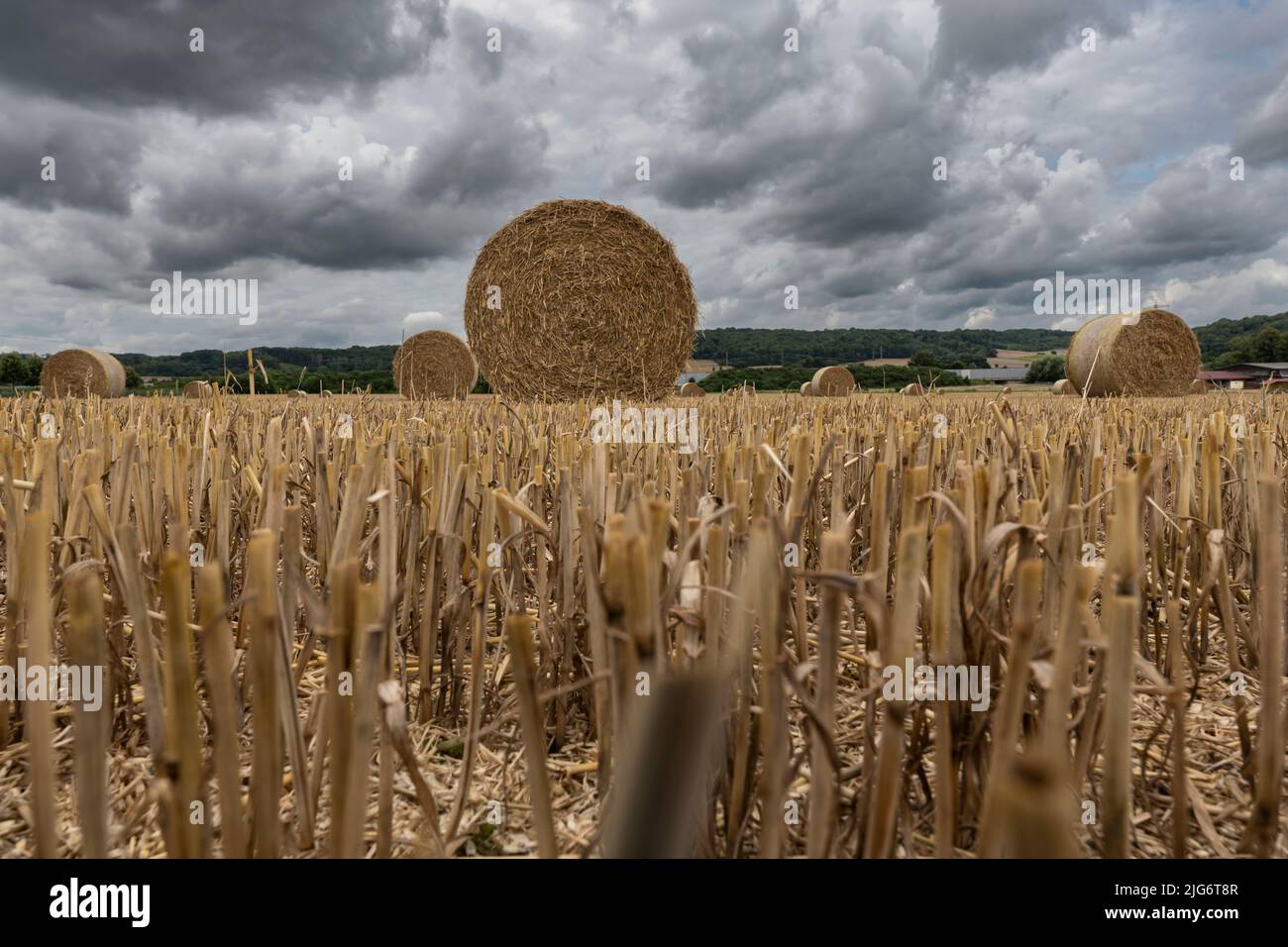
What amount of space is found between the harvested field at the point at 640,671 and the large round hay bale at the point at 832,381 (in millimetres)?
10821

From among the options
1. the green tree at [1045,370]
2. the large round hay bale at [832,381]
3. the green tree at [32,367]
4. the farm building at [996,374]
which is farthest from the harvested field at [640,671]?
the green tree at [32,367]

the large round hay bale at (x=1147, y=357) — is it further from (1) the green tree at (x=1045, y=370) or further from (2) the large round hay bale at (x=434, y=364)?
(1) the green tree at (x=1045, y=370)

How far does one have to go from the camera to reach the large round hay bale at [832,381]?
12773 mm

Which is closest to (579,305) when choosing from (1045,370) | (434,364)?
(434,364)

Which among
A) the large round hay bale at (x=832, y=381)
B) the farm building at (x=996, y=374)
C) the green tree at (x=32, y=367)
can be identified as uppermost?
the green tree at (x=32, y=367)

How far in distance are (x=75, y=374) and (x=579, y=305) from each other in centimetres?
891

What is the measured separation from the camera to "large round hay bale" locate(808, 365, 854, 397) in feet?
41.9

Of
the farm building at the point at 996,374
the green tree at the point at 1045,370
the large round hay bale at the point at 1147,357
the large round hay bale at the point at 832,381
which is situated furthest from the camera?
the green tree at the point at 1045,370

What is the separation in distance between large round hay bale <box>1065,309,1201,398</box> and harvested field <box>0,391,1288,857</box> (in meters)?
10.8

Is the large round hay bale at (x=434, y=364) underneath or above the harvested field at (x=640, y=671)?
above

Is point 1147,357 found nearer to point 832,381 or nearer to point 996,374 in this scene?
point 832,381

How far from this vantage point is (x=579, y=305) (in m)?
8.82

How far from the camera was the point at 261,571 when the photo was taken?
709mm

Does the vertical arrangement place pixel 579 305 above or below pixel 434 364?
above
